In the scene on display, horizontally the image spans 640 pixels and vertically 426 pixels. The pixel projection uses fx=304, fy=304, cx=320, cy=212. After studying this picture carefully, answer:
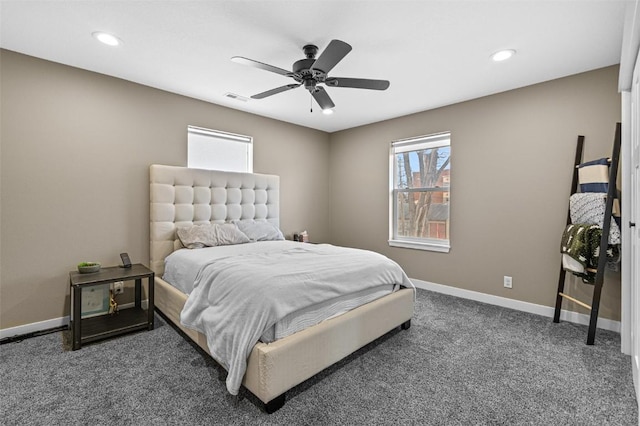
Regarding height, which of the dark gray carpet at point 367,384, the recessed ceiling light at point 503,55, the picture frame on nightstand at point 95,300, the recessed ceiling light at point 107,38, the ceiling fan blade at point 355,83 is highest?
the recessed ceiling light at point 503,55

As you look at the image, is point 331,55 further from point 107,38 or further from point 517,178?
point 517,178

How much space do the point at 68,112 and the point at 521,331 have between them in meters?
4.68

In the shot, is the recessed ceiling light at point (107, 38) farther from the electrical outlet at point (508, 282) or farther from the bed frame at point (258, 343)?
the electrical outlet at point (508, 282)

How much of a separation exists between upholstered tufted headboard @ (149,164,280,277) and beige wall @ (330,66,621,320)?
212cm

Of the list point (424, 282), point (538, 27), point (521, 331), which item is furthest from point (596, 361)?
point (538, 27)

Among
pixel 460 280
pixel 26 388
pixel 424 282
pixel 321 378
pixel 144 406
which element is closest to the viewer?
pixel 144 406

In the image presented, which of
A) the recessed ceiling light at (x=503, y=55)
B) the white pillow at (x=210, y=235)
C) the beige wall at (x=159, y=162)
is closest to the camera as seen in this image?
the recessed ceiling light at (x=503, y=55)

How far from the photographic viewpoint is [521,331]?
2801 millimetres

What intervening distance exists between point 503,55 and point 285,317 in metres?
2.77

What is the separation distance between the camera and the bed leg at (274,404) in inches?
67.3

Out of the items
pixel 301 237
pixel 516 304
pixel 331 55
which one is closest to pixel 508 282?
pixel 516 304

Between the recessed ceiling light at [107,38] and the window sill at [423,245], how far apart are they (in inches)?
152

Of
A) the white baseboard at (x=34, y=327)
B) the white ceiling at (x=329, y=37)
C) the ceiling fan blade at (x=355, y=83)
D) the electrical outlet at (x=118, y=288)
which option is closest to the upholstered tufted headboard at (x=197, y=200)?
the electrical outlet at (x=118, y=288)

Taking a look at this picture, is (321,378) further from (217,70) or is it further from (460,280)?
(217,70)
